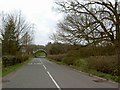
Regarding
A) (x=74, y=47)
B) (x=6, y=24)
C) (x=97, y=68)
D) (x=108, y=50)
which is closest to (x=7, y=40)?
(x=6, y=24)

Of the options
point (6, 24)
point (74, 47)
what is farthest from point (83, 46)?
point (6, 24)

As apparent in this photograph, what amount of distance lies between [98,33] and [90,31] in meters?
1.24

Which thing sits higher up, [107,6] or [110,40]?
[107,6]

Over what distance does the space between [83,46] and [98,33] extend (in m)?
4.19

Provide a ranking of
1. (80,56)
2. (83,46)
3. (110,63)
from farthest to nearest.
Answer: (80,56) < (83,46) < (110,63)

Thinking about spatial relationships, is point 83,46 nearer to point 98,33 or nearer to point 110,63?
point 98,33

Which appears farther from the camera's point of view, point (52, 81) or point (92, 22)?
point (92, 22)

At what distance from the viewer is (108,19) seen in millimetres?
37281

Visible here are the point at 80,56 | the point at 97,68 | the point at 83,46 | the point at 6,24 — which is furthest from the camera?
the point at 6,24

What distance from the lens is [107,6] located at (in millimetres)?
38781

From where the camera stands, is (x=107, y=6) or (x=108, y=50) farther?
(x=107, y=6)

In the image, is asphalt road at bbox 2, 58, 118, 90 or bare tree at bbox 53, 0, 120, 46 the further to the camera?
bare tree at bbox 53, 0, 120, 46

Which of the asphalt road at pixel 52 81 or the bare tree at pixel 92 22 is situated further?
the bare tree at pixel 92 22

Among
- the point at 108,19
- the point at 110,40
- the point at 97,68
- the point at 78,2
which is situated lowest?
the point at 97,68
